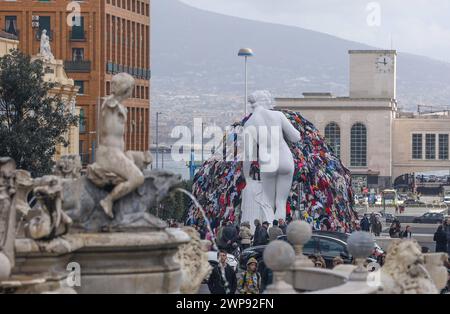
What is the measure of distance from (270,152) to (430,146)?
141 meters

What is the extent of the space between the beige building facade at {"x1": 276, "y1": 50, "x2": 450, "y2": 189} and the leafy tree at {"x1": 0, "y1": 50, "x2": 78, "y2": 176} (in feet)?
377

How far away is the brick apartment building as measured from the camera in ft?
356

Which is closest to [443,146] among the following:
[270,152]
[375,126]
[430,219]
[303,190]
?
[375,126]

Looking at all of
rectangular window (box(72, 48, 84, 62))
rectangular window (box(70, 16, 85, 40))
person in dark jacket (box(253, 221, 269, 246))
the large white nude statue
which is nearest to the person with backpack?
person in dark jacket (box(253, 221, 269, 246))

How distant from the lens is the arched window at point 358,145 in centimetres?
17625

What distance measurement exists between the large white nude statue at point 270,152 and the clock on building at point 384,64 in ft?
441

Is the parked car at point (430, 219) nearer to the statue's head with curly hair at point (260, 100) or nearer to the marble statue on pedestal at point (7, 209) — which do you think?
the statue's head with curly hair at point (260, 100)

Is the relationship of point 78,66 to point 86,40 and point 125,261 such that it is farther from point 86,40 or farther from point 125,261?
point 125,261

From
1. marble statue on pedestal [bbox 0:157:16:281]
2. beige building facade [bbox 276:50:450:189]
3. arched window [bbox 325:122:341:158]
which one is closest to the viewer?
marble statue on pedestal [bbox 0:157:16:281]

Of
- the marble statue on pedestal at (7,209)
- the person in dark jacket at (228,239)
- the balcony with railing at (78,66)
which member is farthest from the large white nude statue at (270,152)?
the balcony with railing at (78,66)

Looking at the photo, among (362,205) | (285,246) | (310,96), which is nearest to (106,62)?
(362,205)

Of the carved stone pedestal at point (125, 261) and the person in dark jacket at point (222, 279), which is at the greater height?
the carved stone pedestal at point (125, 261)

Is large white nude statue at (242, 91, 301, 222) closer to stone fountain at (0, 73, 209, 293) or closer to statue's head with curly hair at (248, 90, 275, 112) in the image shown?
statue's head with curly hair at (248, 90, 275, 112)
